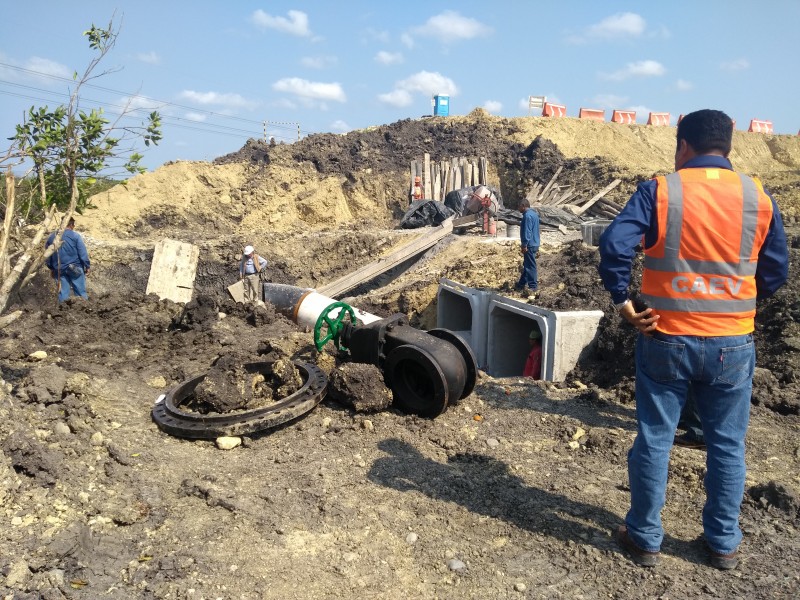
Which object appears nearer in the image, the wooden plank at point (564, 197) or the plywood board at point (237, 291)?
the plywood board at point (237, 291)

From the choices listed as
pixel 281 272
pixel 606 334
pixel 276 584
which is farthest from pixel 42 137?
pixel 281 272

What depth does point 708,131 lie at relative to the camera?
2689 mm

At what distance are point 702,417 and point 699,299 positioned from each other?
58cm

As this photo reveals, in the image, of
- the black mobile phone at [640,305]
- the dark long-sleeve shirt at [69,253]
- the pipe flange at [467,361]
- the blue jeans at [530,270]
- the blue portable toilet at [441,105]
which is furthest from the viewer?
the blue portable toilet at [441,105]

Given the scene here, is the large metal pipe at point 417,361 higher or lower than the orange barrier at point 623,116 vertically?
lower

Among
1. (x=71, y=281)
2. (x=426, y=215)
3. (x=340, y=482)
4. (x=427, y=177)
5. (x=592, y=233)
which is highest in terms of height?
(x=427, y=177)

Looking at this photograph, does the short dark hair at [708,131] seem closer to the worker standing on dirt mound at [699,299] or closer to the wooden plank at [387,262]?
the worker standing on dirt mound at [699,299]

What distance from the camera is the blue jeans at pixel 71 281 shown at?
9.22 m

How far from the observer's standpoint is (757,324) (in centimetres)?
630

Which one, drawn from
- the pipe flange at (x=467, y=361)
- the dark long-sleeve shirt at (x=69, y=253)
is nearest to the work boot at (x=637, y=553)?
the pipe flange at (x=467, y=361)

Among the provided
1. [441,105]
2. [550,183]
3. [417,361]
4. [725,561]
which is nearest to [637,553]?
→ [725,561]

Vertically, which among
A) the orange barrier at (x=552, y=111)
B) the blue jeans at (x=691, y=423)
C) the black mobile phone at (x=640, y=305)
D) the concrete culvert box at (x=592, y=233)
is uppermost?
the orange barrier at (x=552, y=111)

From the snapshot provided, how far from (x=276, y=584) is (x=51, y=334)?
5.34 metres

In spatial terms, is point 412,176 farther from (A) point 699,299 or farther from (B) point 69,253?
(A) point 699,299
